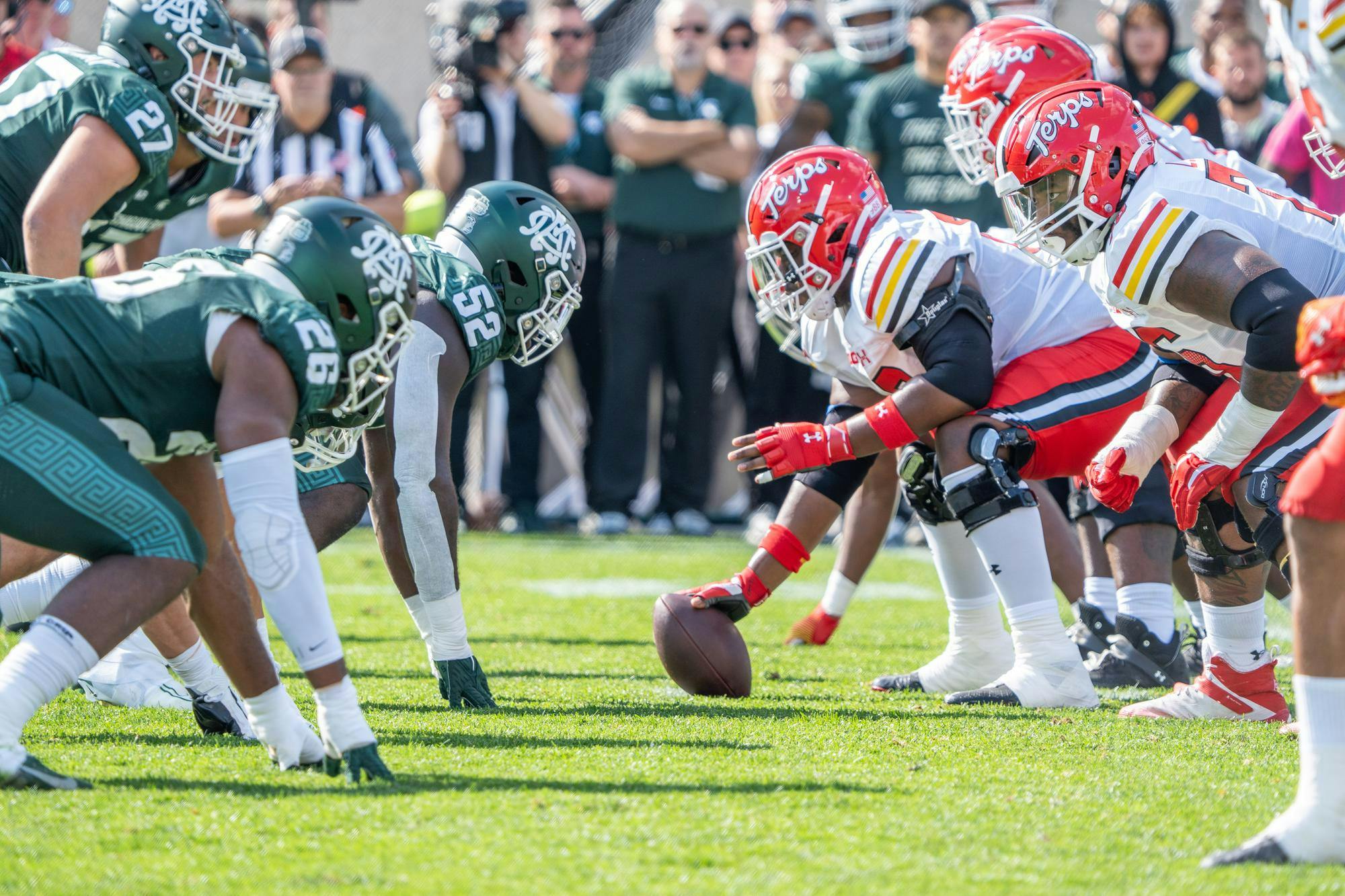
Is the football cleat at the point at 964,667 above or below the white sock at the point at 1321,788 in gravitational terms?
below

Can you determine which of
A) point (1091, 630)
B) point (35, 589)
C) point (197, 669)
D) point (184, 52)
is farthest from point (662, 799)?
point (184, 52)

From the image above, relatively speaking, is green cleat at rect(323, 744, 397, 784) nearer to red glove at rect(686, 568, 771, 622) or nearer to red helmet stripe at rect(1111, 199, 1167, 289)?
red glove at rect(686, 568, 771, 622)

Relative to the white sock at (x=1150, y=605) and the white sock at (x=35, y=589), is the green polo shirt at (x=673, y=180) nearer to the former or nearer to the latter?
the white sock at (x=1150, y=605)

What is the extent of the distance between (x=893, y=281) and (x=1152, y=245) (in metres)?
0.77

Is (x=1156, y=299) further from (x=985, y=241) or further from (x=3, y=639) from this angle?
(x=3, y=639)

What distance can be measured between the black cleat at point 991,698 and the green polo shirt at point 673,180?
470 cm

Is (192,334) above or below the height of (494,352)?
above

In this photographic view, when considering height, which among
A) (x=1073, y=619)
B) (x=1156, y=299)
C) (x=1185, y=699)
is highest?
(x=1156, y=299)

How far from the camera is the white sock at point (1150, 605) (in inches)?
187

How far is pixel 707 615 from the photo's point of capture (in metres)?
4.49

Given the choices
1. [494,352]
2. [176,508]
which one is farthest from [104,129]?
[176,508]

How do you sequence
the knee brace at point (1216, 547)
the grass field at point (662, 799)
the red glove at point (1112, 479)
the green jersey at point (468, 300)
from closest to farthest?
the grass field at point (662, 799) → the red glove at point (1112, 479) → the knee brace at point (1216, 547) → the green jersey at point (468, 300)

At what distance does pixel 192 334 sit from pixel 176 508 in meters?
0.35

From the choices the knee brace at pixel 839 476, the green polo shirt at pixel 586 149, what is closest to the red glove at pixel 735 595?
the knee brace at pixel 839 476
